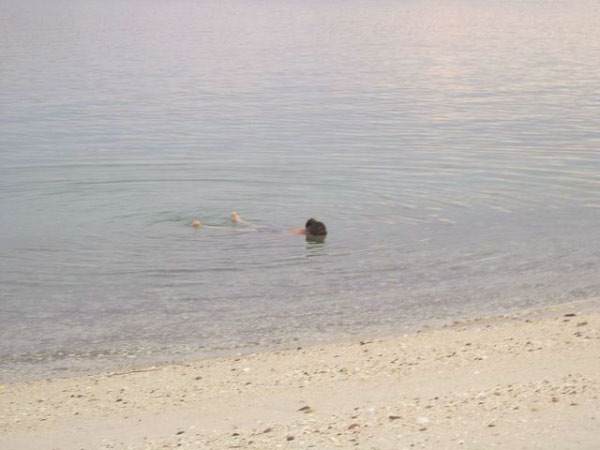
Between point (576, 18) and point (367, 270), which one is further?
point (576, 18)

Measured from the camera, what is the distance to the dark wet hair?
14781mm

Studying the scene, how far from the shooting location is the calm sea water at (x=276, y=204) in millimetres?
11797

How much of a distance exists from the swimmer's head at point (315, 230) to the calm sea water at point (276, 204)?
200mm

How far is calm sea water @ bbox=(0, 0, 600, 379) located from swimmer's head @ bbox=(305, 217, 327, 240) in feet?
0.66

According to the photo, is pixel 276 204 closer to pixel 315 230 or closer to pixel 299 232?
pixel 299 232

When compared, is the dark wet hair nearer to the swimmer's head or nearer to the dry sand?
the swimmer's head

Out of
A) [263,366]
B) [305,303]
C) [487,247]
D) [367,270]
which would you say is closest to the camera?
[263,366]

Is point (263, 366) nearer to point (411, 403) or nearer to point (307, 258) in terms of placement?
point (411, 403)

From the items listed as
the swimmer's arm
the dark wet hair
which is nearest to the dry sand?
the dark wet hair

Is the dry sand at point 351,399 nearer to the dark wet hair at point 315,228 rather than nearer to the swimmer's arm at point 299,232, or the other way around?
the dark wet hair at point 315,228

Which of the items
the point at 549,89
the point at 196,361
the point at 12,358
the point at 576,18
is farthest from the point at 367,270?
the point at 576,18

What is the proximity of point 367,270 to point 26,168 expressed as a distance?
9921 mm

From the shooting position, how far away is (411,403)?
7.91 metres

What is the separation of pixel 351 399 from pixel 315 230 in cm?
683
